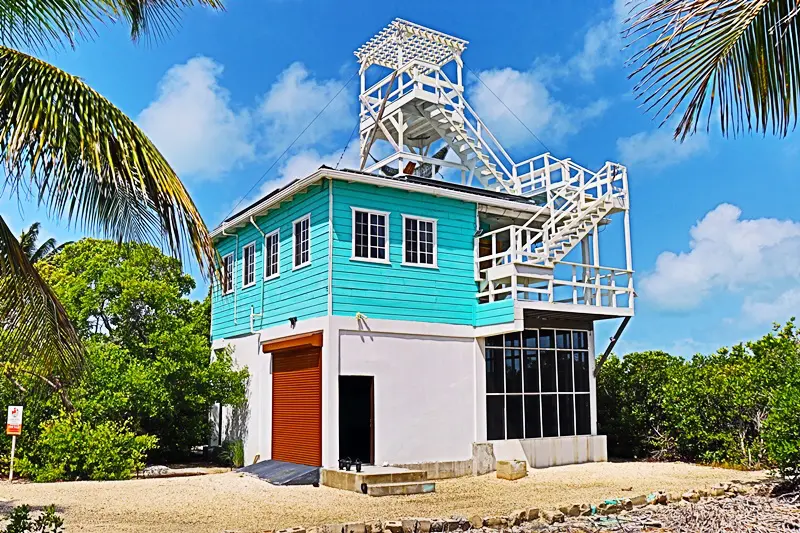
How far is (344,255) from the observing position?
16.7 metres

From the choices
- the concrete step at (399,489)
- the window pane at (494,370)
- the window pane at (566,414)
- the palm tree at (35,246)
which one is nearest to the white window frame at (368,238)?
the window pane at (494,370)

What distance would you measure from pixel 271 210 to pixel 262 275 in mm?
1622

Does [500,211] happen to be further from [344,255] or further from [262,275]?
[262,275]

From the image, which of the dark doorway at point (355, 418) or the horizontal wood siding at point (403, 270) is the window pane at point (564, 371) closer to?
the horizontal wood siding at point (403, 270)

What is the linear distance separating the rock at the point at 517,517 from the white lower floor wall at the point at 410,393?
5650mm

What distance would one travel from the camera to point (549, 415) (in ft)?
62.4

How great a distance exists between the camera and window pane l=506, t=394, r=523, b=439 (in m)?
18.3

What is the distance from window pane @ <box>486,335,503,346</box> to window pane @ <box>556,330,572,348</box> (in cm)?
176

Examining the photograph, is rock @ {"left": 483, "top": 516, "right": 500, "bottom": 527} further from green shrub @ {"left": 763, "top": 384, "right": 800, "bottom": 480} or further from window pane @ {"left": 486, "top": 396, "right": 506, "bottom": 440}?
window pane @ {"left": 486, "top": 396, "right": 506, "bottom": 440}

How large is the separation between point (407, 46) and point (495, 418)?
11176 mm

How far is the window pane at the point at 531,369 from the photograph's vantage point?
18.8 meters

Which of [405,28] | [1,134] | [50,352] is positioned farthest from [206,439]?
[1,134]

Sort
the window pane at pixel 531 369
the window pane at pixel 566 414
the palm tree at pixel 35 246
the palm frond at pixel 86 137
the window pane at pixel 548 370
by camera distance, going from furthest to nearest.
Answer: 1. the palm tree at pixel 35 246
2. the window pane at pixel 566 414
3. the window pane at pixel 548 370
4. the window pane at pixel 531 369
5. the palm frond at pixel 86 137

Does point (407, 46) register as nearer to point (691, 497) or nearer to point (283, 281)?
point (283, 281)
